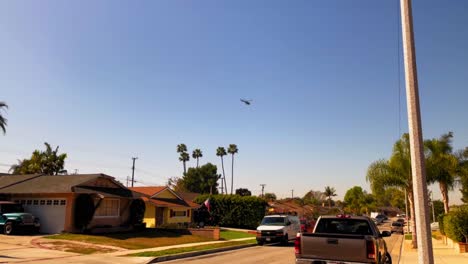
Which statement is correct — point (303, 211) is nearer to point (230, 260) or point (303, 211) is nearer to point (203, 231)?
point (203, 231)

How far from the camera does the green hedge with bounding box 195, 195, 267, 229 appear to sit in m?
50.8

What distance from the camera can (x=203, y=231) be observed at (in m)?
32.2

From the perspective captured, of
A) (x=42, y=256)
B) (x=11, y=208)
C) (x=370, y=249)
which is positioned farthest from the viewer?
(x=11, y=208)

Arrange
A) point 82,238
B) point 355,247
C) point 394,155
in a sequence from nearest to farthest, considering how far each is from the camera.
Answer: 1. point 355,247
2. point 82,238
3. point 394,155

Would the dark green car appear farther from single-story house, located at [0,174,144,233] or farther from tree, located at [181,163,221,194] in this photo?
tree, located at [181,163,221,194]

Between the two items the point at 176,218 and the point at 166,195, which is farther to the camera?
the point at 166,195

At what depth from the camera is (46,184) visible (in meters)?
30.3

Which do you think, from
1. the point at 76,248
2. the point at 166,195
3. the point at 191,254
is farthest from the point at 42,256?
→ the point at 166,195

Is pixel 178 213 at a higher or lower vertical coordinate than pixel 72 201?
lower

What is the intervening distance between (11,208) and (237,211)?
28.4 metres

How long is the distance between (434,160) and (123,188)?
2429cm

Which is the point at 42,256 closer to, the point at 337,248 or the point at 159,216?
the point at 337,248

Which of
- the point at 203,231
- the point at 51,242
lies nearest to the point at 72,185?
the point at 51,242

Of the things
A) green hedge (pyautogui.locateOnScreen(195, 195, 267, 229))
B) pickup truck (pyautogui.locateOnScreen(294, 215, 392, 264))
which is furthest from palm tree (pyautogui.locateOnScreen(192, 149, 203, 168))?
pickup truck (pyautogui.locateOnScreen(294, 215, 392, 264))
